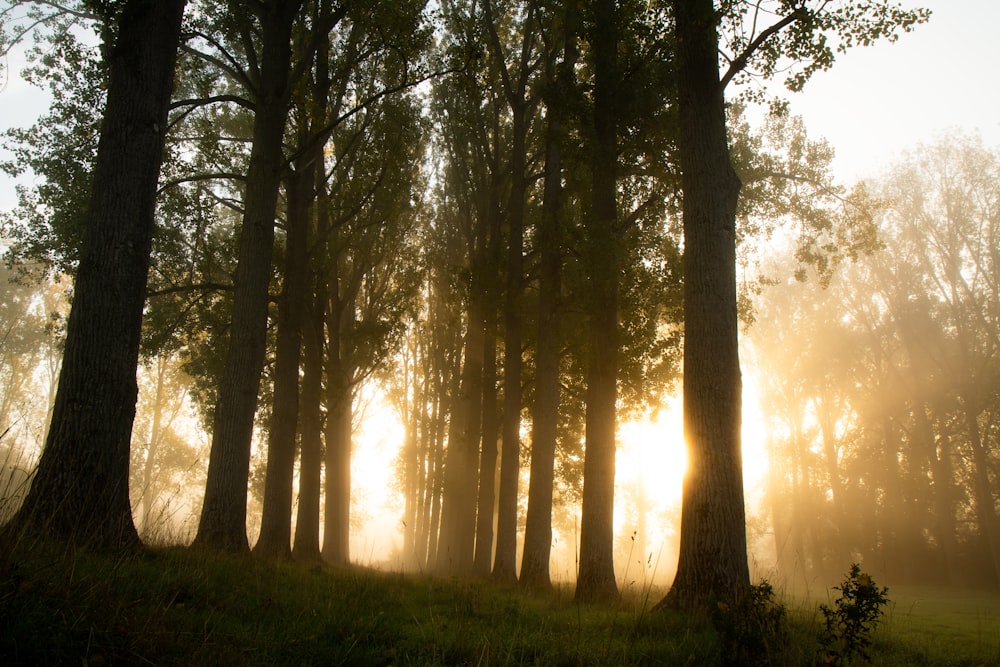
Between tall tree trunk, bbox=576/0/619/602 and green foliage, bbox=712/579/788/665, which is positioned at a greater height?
tall tree trunk, bbox=576/0/619/602

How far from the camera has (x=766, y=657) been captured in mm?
4449

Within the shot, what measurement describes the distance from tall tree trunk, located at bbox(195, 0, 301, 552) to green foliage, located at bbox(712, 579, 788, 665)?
7.37 meters

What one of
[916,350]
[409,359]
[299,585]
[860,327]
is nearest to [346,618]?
[299,585]

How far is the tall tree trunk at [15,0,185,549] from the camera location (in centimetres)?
607

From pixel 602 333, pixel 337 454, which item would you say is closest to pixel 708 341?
pixel 602 333

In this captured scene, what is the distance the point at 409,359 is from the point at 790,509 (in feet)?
83.7

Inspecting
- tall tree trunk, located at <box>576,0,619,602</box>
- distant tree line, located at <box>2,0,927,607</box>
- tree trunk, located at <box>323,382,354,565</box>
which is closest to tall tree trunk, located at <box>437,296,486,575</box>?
distant tree line, located at <box>2,0,927,607</box>

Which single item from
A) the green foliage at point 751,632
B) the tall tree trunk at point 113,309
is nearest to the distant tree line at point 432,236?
the tall tree trunk at point 113,309

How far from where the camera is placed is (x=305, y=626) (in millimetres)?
4520

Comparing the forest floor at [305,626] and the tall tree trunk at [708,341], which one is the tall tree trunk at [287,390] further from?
the tall tree trunk at [708,341]

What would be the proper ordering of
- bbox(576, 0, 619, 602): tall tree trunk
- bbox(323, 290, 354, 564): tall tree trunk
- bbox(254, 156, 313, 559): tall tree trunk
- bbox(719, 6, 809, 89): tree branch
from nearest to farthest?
bbox(719, 6, 809, 89): tree branch → bbox(576, 0, 619, 602): tall tree trunk → bbox(254, 156, 313, 559): tall tree trunk → bbox(323, 290, 354, 564): tall tree trunk

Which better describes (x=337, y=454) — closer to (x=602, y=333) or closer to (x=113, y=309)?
(x=602, y=333)

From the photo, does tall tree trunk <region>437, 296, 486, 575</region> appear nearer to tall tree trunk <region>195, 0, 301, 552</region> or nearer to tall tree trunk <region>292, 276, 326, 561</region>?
tall tree trunk <region>292, 276, 326, 561</region>

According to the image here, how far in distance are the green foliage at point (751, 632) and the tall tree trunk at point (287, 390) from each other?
9.85 m
